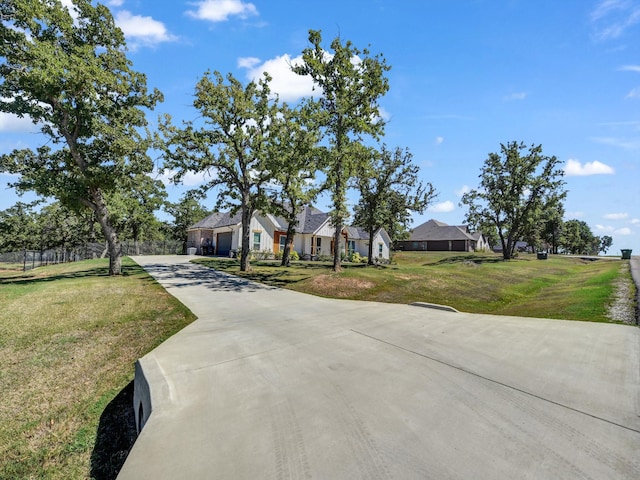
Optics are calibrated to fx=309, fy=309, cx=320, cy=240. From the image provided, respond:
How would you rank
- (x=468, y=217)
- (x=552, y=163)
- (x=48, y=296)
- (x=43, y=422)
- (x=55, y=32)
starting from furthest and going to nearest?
(x=468, y=217) < (x=552, y=163) < (x=55, y=32) < (x=48, y=296) < (x=43, y=422)

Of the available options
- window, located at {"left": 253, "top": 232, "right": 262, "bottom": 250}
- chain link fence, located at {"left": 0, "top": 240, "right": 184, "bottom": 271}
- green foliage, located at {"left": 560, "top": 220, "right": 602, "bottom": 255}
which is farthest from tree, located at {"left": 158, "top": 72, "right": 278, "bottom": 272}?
Answer: green foliage, located at {"left": 560, "top": 220, "right": 602, "bottom": 255}

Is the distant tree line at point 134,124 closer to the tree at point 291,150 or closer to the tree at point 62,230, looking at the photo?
the tree at point 291,150

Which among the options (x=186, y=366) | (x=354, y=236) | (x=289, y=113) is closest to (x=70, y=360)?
(x=186, y=366)

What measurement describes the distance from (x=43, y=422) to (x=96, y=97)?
14139 mm

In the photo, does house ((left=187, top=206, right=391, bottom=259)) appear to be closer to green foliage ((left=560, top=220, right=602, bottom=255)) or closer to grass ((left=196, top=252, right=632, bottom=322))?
grass ((left=196, top=252, right=632, bottom=322))

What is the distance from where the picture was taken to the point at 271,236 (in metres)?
34.9

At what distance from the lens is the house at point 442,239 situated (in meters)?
63.4

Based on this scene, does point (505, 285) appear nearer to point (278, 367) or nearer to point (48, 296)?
point (278, 367)

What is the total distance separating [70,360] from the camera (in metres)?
7.17

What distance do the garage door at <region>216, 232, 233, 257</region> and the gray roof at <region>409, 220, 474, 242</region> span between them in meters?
38.7

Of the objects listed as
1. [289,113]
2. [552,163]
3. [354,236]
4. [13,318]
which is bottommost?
[13,318]

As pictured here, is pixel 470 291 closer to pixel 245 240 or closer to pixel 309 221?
pixel 245 240

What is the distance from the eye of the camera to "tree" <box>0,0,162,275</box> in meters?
12.7

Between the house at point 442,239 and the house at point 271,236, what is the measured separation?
25697 millimetres
